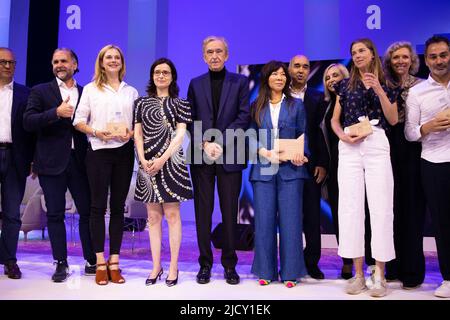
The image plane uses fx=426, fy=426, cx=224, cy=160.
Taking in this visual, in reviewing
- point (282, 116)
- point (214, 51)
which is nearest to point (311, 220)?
point (282, 116)

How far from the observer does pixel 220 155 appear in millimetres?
3494

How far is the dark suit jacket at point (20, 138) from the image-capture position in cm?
370

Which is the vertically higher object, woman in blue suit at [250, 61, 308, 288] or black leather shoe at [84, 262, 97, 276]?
woman in blue suit at [250, 61, 308, 288]

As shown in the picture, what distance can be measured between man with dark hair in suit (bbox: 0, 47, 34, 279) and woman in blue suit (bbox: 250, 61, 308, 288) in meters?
2.03

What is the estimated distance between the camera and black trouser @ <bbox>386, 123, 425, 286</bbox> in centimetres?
332

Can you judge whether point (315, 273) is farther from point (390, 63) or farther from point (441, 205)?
point (390, 63)

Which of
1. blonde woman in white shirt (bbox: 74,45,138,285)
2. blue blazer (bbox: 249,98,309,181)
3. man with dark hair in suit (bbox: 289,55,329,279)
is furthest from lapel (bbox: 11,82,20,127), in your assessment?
man with dark hair in suit (bbox: 289,55,329,279)

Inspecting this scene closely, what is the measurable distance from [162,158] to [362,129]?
1.52 m

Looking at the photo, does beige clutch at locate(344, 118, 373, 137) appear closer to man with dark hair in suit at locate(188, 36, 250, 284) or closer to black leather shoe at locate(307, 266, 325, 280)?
man with dark hair in suit at locate(188, 36, 250, 284)

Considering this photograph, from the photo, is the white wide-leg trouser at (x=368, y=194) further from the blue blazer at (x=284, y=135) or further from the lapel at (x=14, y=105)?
the lapel at (x=14, y=105)

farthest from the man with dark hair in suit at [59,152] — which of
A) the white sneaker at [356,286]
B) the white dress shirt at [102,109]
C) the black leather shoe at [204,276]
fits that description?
the white sneaker at [356,286]

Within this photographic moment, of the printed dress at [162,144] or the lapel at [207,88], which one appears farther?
the lapel at [207,88]

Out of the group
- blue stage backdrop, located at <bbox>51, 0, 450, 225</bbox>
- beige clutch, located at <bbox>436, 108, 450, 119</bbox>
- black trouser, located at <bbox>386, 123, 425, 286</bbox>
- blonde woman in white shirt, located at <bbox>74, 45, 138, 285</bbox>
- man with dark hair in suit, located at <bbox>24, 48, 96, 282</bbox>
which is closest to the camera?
beige clutch, located at <bbox>436, 108, 450, 119</bbox>

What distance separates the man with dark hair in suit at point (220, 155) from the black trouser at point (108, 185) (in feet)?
1.89
